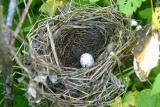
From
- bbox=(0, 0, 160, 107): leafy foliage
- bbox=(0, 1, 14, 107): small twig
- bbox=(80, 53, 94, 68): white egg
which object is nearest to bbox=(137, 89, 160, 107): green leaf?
bbox=(0, 0, 160, 107): leafy foliage

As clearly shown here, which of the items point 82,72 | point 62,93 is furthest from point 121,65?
point 62,93

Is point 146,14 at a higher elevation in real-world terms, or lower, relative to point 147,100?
higher

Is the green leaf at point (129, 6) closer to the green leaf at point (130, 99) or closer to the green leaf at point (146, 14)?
the green leaf at point (146, 14)

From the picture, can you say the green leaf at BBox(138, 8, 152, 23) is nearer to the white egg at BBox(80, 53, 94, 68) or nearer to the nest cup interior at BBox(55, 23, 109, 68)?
the nest cup interior at BBox(55, 23, 109, 68)

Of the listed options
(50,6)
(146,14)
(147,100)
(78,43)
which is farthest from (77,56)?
(147,100)

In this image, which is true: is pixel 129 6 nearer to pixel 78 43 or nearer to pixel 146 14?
pixel 146 14
